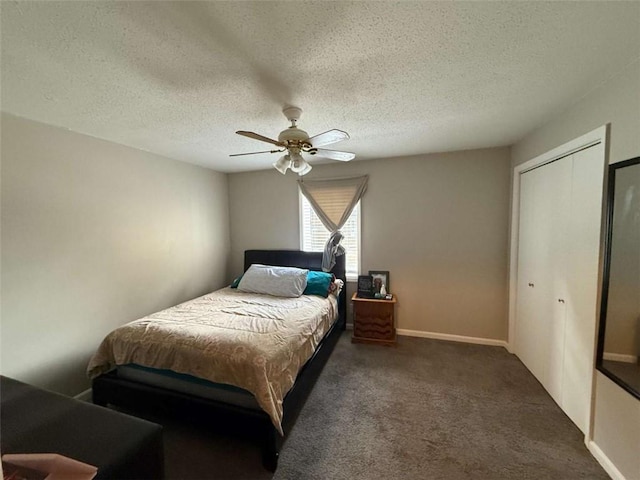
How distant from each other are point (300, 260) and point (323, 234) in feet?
1.75

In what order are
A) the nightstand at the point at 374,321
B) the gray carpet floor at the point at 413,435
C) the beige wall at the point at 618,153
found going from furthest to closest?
the nightstand at the point at 374,321 → the gray carpet floor at the point at 413,435 → the beige wall at the point at 618,153

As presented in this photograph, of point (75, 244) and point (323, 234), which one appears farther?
point (323, 234)

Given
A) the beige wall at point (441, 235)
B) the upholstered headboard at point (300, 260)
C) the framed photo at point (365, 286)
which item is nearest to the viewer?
the beige wall at point (441, 235)

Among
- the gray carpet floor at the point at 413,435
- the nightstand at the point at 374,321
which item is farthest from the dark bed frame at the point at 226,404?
the nightstand at the point at 374,321

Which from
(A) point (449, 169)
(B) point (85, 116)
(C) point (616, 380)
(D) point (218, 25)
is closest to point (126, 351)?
(B) point (85, 116)

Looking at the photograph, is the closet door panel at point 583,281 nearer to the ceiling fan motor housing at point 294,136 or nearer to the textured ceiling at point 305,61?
the textured ceiling at point 305,61

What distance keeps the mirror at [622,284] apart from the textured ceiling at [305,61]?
71 centimetres

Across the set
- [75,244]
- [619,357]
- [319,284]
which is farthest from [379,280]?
[75,244]

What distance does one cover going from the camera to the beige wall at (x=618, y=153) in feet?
4.74

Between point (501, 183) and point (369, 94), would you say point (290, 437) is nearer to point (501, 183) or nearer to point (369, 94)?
point (369, 94)

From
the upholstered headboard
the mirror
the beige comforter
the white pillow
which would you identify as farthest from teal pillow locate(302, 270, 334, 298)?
the mirror

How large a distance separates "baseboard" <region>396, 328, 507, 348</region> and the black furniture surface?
3138 mm

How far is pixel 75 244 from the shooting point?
2.30m

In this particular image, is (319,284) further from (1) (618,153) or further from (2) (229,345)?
(1) (618,153)
